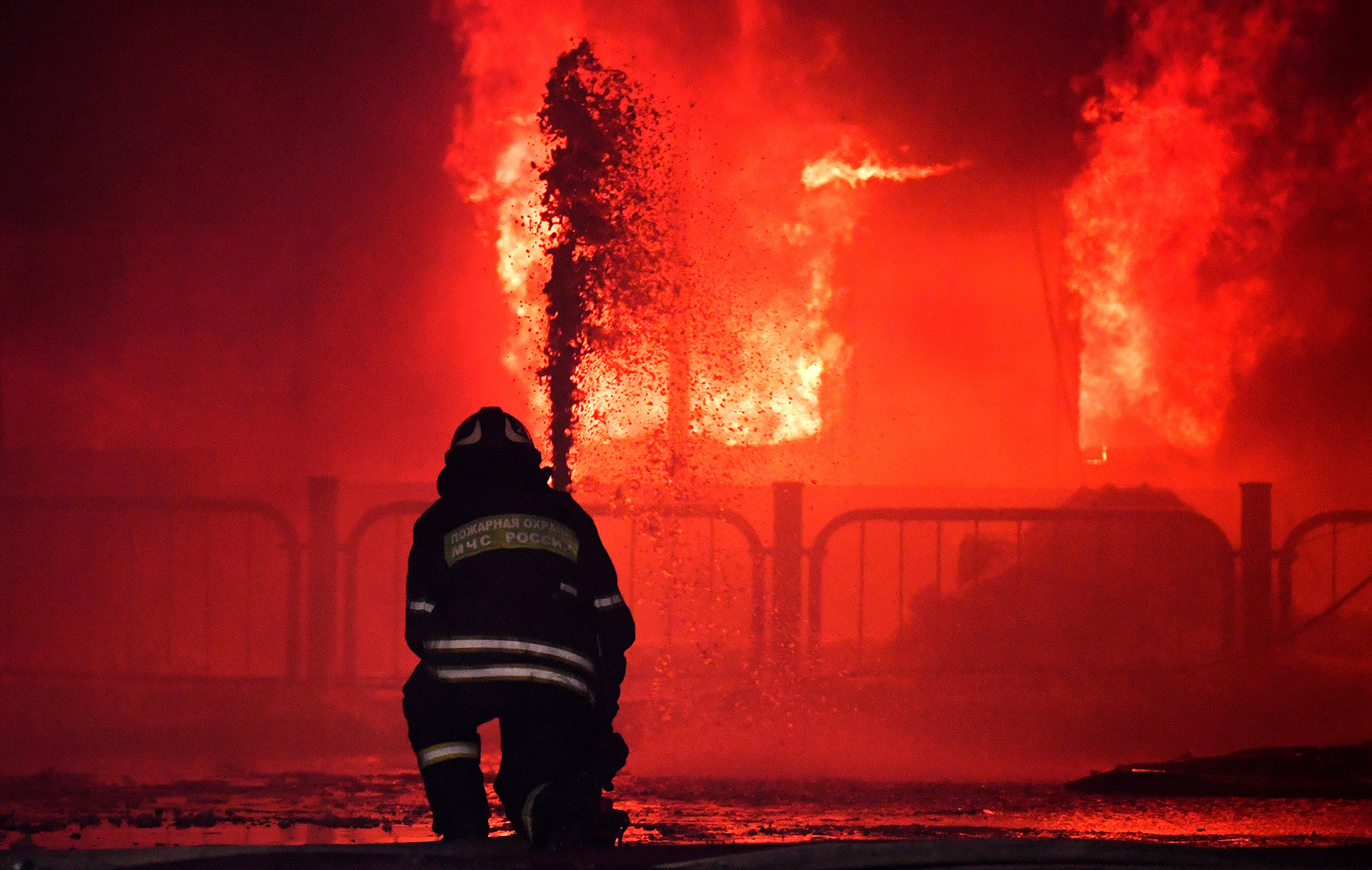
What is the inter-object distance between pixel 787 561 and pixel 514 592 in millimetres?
5577

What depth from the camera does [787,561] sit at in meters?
8.85

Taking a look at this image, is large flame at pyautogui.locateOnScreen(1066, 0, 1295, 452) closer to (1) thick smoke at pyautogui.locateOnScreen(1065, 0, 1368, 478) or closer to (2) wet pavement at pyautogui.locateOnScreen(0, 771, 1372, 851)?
(1) thick smoke at pyautogui.locateOnScreen(1065, 0, 1368, 478)

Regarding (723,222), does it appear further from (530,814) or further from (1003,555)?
(530,814)

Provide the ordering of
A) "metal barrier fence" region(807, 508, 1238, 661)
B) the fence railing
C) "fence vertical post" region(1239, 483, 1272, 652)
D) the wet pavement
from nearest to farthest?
the wet pavement
the fence railing
"metal barrier fence" region(807, 508, 1238, 661)
"fence vertical post" region(1239, 483, 1272, 652)

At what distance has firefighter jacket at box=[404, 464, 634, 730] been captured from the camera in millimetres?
3379

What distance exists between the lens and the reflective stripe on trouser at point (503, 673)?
3.36m

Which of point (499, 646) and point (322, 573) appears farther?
point (322, 573)

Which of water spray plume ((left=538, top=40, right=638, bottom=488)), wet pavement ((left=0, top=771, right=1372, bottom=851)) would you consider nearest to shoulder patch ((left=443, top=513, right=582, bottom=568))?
wet pavement ((left=0, top=771, right=1372, bottom=851))

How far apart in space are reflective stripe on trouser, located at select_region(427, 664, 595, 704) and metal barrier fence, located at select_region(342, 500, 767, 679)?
5.51m

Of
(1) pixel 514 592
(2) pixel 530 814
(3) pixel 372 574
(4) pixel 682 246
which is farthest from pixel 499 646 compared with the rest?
(3) pixel 372 574

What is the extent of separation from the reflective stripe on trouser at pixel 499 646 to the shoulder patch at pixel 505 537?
0.68 ft

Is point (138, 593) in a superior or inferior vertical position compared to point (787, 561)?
inferior

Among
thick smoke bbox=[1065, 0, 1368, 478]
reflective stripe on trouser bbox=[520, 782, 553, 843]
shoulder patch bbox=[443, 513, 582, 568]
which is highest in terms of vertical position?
thick smoke bbox=[1065, 0, 1368, 478]

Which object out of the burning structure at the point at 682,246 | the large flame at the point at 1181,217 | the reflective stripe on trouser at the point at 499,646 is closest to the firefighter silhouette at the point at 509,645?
the reflective stripe on trouser at the point at 499,646
